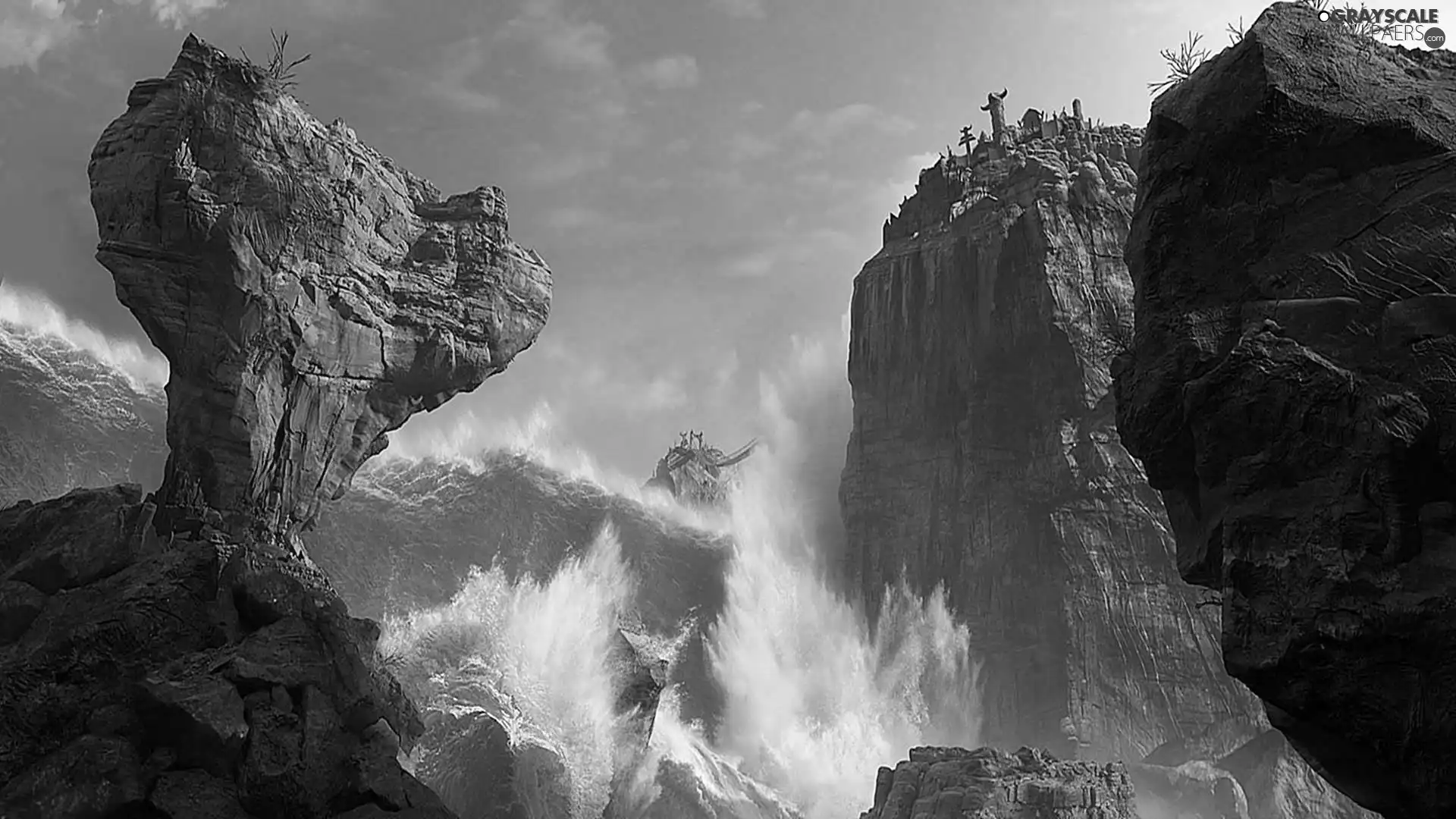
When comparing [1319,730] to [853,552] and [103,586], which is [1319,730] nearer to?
[103,586]

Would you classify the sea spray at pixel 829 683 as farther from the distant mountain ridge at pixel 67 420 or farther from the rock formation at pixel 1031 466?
the distant mountain ridge at pixel 67 420

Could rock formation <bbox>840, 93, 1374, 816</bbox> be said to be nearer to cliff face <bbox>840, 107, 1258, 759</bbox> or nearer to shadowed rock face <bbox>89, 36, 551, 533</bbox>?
cliff face <bbox>840, 107, 1258, 759</bbox>

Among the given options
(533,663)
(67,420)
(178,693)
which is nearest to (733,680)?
(533,663)

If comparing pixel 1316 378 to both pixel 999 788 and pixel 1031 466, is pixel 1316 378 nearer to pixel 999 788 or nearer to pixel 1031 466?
pixel 999 788

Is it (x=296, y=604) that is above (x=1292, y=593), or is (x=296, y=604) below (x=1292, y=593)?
above

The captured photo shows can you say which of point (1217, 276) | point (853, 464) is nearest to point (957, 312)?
point (853, 464)

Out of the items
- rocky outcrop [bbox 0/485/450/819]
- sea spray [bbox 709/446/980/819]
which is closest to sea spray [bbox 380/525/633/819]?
sea spray [bbox 709/446/980/819]
